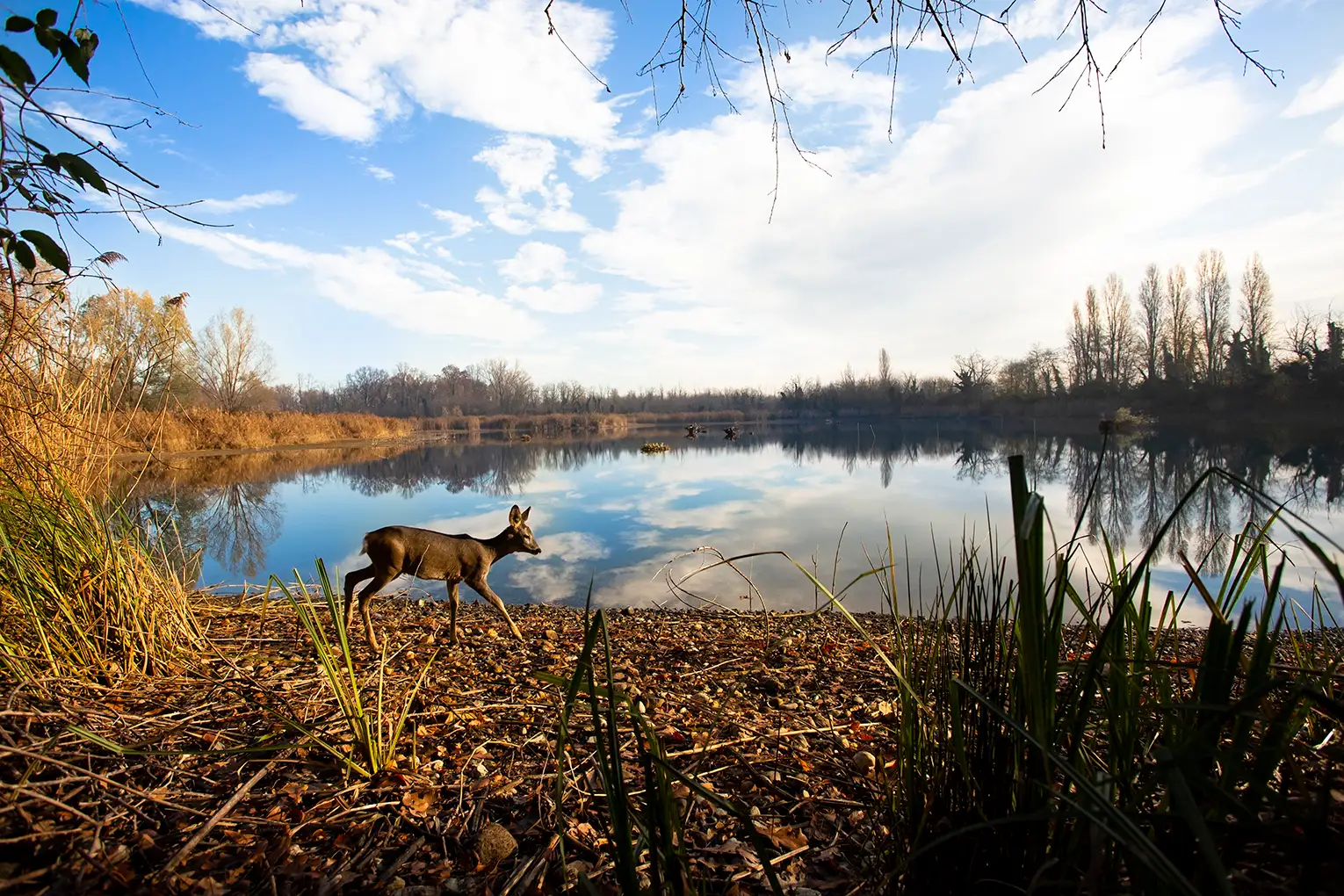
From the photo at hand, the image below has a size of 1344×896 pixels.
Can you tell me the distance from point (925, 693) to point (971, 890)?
414 millimetres

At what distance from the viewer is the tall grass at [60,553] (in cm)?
245

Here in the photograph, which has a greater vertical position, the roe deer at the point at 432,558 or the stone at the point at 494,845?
the roe deer at the point at 432,558

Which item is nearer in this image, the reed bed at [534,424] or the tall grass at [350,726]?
the tall grass at [350,726]

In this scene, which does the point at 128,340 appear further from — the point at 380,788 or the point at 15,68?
the point at 380,788

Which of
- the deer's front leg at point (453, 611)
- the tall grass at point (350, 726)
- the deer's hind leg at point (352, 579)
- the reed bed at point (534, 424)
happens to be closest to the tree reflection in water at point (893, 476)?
the deer's hind leg at point (352, 579)

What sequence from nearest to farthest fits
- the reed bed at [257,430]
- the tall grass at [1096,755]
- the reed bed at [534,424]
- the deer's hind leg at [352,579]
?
the tall grass at [1096,755]
the deer's hind leg at [352,579]
the reed bed at [257,430]
the reed bed at [534,424]

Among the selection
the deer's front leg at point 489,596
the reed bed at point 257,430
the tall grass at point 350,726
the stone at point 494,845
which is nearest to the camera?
the stone at point 494,845

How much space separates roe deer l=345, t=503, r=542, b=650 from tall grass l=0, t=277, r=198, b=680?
3.09 ft

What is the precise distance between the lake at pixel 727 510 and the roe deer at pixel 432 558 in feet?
3.67

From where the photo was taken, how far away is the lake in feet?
24.6

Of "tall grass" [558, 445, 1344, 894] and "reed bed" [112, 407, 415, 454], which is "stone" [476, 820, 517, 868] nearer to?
"tall grass" [558, 445, 1344, 894]

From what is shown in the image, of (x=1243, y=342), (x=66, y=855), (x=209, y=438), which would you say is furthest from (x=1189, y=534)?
(x=209, y=438)

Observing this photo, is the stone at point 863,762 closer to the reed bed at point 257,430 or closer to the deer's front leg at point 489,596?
the deer's front leg at point 489,596

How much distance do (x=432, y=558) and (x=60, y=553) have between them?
1.78 m
